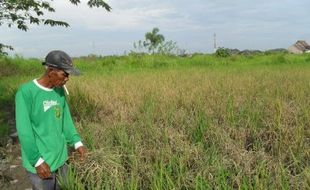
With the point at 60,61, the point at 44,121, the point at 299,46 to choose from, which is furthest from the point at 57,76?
the point at 299,46

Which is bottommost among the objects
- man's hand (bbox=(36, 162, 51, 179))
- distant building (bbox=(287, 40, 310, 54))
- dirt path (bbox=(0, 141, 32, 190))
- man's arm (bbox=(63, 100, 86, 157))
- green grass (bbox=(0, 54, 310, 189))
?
distant building (bbox=(287, 40, 310, 54))

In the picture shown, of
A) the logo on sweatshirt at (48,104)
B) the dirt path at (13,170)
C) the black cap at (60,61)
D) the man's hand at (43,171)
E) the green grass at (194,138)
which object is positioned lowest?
the dirt path at (13,170)

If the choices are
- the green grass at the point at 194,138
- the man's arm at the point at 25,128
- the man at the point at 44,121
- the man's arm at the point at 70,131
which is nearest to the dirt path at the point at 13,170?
the green grass at the point at 194,138

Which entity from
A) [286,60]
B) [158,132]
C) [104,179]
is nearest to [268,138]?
[158,132]

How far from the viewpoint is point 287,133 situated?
14.2 ft

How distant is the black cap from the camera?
2588 millimetres

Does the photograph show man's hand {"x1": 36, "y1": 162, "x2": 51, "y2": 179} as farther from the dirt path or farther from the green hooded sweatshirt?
the dirt path

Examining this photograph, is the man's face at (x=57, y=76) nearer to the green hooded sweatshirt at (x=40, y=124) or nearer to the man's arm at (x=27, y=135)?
the green hooded sweatshirt at (x=40, y=124)

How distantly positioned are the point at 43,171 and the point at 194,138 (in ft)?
7.42

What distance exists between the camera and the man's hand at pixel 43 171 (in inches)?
101

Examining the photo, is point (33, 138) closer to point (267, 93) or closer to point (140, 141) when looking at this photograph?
point (140, 141)

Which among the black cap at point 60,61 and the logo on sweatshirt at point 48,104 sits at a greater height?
the black cap at point 60,61

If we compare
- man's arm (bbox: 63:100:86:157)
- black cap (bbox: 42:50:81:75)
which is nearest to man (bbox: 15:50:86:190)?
black cap (bbox: 42:50:81:75)

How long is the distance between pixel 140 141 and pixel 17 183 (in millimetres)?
1278
